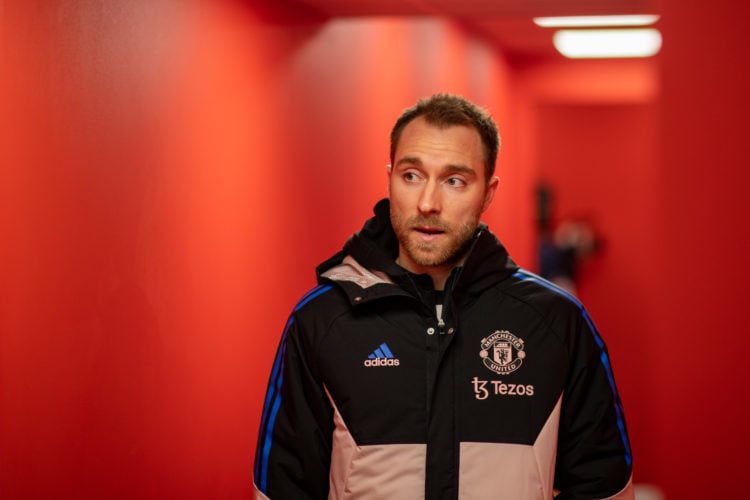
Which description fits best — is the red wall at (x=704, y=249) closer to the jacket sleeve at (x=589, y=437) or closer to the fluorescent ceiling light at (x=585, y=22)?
the jacket sleeve at (x=589, y=437)

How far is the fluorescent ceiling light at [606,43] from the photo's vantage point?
232 inches

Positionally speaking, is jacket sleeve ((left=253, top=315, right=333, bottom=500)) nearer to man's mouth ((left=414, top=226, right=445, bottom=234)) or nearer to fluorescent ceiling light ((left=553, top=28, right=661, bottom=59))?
man's mouth ((left=414, top=226, right=445, bottom=234))

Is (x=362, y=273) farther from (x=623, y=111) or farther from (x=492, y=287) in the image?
(x=623, y=111)

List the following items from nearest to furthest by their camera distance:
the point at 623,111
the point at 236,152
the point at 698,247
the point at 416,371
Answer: the point at 416,371, the point at 698,247, the point at 236,152, the point at 623,111

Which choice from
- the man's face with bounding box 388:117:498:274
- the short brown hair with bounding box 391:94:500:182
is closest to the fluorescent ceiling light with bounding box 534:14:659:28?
the short brown hair with bounding box 391:94:500:182

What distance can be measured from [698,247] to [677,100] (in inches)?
17.2

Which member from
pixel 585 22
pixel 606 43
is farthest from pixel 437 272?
pixel 606 43

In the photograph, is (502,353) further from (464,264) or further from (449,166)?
(449,166)

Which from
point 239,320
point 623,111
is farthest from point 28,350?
point 623,111

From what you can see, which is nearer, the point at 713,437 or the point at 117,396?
the point at 117,396

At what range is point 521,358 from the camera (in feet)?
6.86

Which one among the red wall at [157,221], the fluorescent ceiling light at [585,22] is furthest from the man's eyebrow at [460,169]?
the fluorescent ceiling light at [585,22]

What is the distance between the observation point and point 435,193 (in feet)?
7.09

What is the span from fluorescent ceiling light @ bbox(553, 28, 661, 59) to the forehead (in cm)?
369
